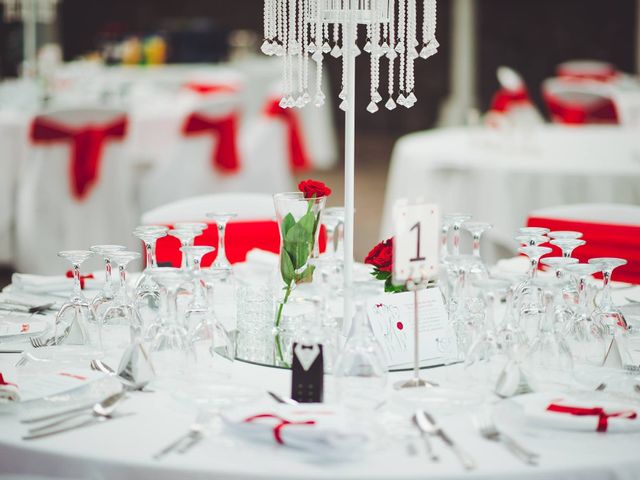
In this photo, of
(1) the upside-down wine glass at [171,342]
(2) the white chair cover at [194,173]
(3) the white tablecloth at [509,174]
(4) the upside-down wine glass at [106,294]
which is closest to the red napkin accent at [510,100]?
(3) the white tablecloth at [509,174]

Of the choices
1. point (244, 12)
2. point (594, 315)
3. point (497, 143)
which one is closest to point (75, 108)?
point (497, 143)

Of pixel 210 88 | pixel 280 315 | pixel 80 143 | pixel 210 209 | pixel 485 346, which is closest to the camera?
pixel 485 346

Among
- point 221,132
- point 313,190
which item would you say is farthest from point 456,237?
Result: point 221,132

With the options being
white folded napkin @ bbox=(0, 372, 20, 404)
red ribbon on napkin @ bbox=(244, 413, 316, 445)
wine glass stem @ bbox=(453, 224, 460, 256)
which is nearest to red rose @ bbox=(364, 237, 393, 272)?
wine glass stem @ bbox=(453, 224, 460, 256)

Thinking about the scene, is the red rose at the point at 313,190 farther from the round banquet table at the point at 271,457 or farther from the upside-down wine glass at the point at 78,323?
the round banquet table at the point at 271,457

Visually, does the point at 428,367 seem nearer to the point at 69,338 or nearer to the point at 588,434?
the point at 588,434

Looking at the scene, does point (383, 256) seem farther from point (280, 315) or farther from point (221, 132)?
point (221, 132)

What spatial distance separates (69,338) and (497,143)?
348 centimetres

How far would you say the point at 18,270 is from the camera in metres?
5.78

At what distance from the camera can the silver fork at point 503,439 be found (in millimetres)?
1541

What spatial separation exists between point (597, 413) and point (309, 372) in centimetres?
48

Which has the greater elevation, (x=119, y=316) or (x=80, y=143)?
(x=80, y=143)

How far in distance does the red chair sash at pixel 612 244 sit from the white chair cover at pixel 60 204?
316 centimetres

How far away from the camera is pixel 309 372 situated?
1.74m
